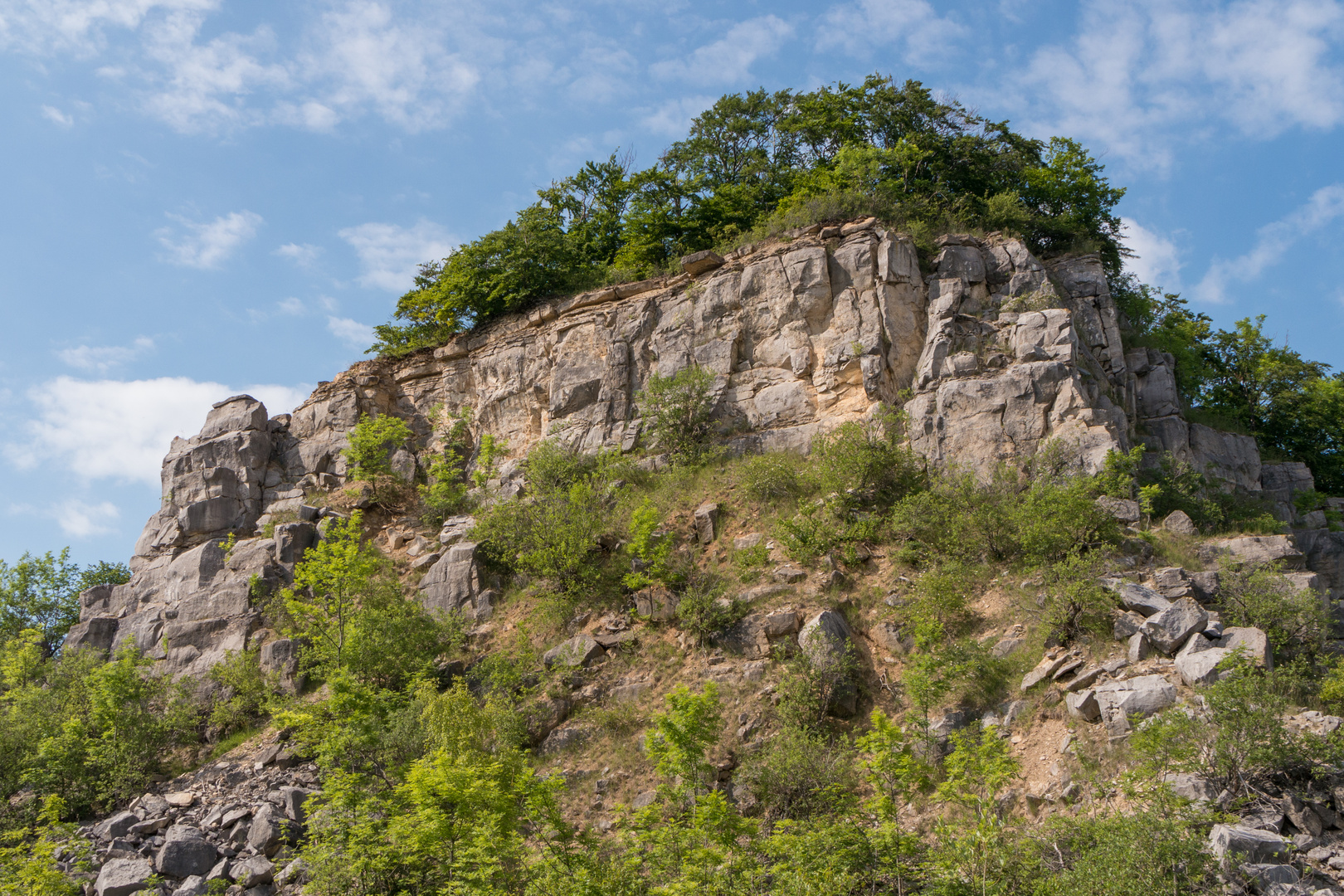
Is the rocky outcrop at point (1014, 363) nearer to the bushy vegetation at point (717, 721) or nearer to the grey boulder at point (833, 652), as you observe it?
the bushy vegetation at point (717, 721)

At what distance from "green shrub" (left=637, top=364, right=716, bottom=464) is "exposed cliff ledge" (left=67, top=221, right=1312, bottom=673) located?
0.63 m

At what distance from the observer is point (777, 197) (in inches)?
1325

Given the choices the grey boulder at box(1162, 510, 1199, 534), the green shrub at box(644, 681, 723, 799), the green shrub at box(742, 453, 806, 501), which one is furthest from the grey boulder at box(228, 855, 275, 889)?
the grey boulder at box(1162, 510, 1199, 534)

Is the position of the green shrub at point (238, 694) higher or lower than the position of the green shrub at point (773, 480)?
lower

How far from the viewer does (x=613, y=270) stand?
3309 cm

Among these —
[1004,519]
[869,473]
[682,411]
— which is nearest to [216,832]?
[682,411]

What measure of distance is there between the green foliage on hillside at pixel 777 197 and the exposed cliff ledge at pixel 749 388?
157 centimetres

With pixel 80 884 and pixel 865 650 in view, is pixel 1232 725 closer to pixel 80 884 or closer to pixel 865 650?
pixel 865 650

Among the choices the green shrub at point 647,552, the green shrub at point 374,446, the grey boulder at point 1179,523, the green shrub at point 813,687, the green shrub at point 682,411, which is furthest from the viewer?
the green shrub at point 374,446

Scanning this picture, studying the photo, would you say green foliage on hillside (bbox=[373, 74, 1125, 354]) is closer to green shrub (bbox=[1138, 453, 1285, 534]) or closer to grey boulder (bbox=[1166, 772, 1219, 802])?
green shrub (bbox=[1138, 453, 1285, 534])

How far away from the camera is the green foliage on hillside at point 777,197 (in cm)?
3000

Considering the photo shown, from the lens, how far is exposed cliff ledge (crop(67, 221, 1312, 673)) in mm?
23484

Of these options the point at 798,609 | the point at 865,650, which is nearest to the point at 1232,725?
the point at 865,650

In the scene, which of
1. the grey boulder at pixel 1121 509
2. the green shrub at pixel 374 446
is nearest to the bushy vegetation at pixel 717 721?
the grey boulder at pixel 1121 509
